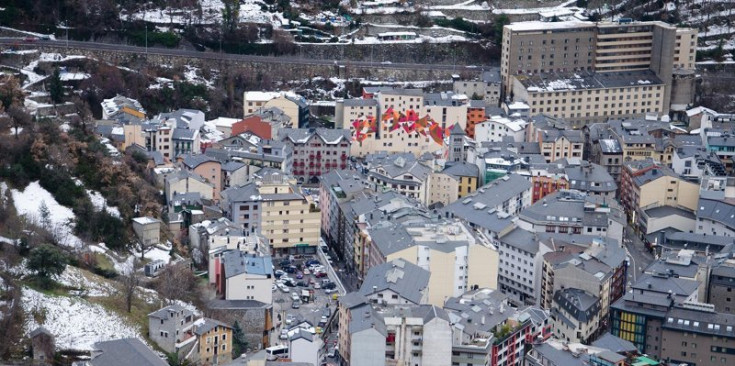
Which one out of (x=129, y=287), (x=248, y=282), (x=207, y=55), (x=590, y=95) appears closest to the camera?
(x=129, y=287)

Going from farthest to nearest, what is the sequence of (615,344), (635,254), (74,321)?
(635,254) < (615,344) < (74,321)

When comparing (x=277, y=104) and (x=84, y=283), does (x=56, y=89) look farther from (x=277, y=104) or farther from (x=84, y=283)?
(x=84, y=283)

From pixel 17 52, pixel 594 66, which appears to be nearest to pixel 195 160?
pixel 17 52

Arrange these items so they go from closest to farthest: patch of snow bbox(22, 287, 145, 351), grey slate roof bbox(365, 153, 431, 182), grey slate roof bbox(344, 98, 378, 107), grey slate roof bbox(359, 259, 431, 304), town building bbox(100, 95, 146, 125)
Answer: patch of snow bbox(22, 287, 145, 351)
grey slate roof bbox(359, 259, 431, 304)
grey slate roof bbox(365, 153, 431, 182)
town building bbox(100, 95, 146, 125)
grey slate roof bbox(344, 98, 378, 107)

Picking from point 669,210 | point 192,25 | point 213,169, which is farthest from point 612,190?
point 192,25

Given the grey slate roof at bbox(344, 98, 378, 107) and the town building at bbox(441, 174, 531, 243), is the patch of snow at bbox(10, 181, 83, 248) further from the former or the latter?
the grey slate roof at bbox(344, 98, 378, 107)

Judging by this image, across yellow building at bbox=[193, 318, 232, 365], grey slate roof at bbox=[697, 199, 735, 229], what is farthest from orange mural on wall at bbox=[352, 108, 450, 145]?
yellow building at bbox=[193, 318, 232, 365]
